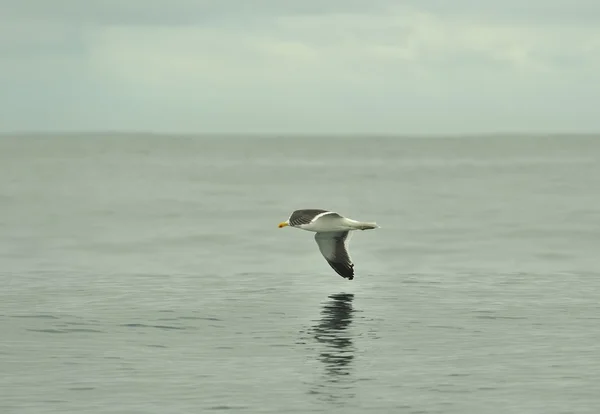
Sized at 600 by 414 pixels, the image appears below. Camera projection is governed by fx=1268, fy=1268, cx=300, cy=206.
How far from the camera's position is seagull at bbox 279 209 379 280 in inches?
1262

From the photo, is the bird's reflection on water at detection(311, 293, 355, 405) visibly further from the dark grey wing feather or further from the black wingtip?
the dark grey wing feather

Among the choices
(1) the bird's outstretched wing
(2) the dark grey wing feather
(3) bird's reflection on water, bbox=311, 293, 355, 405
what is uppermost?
(2) the dark grey wing feather

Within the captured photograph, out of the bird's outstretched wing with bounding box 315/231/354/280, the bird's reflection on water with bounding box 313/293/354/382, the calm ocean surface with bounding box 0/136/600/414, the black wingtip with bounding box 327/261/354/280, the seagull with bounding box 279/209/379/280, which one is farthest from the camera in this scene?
the bird's outstretched wing with bounding box 315/231/354/280

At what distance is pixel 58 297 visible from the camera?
114 ft

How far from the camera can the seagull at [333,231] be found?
32062mm

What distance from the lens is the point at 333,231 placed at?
34.4 metres

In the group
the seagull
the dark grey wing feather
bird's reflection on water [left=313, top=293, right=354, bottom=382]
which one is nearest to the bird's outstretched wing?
the seagull

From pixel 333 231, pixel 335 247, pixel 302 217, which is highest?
pixel 302 217

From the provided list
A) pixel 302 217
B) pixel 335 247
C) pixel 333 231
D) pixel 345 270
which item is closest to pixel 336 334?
pixel 302 217

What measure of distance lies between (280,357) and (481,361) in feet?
13.1

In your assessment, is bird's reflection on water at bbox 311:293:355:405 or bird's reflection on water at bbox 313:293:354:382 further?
bird's reflection on water at bbox 313:293:354:382

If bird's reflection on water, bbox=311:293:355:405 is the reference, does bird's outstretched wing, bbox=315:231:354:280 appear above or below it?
above

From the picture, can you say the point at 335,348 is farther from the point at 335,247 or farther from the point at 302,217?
the point at 335,247

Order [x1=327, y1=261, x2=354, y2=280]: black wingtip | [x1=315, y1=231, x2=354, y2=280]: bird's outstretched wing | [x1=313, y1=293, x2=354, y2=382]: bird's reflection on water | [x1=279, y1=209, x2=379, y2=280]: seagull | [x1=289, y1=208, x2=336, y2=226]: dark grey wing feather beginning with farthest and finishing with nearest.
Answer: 1. [x1=315, y1=231, x2=354, y2=280]: bird's outstretched wing
2. [x1=327, y1=261, x2=354, y2=280]: black wingtip
3. [x1=279, y1=209, x2=379, y2=280]: seagull
4. [x1=289, y1=208, x2=336, y2=226]: dark grey wing feather
5. [x1=313, y1=293, x2=354, y2=382]: bird's reflection on water
